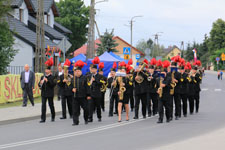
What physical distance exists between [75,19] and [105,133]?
2632 inches

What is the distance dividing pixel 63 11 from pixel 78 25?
15.5ft

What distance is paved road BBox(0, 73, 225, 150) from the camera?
395 inches

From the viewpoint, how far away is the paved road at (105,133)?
10023 mm

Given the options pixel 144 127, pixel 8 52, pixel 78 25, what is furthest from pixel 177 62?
pixel 78 25

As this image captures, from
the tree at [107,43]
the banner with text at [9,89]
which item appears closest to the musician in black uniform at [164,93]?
the banner with text at [9,89]

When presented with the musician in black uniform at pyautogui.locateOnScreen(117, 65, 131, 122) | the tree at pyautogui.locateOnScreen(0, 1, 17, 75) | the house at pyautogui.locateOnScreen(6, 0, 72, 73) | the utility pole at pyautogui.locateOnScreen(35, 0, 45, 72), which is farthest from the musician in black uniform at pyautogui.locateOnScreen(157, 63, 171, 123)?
the house at pyautogui.locateOnScreen(6, 0, 72, 73)

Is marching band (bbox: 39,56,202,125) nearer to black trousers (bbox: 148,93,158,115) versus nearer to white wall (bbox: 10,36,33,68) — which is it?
black trousers (bbox: 148,93,158,115)

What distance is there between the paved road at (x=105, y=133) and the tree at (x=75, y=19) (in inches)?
2482

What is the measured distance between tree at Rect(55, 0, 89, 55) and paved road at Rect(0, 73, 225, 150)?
63042 millimetres

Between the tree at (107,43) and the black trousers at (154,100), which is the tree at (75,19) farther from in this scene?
the black trousers at (154,100)

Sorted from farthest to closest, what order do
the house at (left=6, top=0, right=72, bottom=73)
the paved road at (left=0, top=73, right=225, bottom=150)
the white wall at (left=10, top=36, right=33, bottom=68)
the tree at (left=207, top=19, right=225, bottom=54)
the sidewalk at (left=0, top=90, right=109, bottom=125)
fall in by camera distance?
the tree at (left=207, top=19, right=225, bottom=54)
the white wall at (left=10, top=36, right=33, bottom=68)
the house at (left=6, top=0, right=72, bottom=73)
the sidewalk at (left=0, top=90, right=109, bottom=125)
the paved road at (left=0, top=73, right=225, bottom=150)

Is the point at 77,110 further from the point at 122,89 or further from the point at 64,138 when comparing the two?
the point at 64,138

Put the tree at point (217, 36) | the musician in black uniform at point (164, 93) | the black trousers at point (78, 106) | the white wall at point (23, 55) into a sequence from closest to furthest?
the black trousers at point (78, 106) → the musician in black uniform at point (164, 93) → the white wall at point (23, 55) → the tree at point (217, 36)

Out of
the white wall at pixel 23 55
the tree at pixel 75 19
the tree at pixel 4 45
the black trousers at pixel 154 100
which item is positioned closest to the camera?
the black trousers at pixel 154 100
